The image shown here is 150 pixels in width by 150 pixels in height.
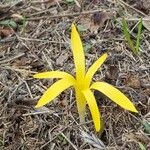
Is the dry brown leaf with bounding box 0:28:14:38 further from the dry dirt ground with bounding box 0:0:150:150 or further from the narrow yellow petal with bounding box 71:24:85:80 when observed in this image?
the narrow yellow petal with bounding box 71:24:85:80

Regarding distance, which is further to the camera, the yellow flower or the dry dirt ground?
the dry dirt ground

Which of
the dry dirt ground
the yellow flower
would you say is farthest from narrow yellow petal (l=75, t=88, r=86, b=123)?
the dry dirt ground

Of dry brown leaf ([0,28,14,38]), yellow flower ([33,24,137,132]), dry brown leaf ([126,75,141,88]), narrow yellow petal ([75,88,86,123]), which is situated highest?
dry brown leaf ([0,28,14,38])

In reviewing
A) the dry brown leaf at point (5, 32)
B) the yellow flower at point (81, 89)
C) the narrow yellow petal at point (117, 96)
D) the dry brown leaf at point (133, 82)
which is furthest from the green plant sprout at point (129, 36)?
the dry brown leaf at point (5, 32)

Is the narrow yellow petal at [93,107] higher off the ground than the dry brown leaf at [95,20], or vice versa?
the dry brown leaf at [95,20]

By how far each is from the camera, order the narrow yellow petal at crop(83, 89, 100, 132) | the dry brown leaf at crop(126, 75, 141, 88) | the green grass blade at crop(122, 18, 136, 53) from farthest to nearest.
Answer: the green grass blade at crop(122, 18, 136, 53)
the dry brown leaf at crop(126, 75, 141, 88)
the narrow yellow petal at crop(83, 89, 100, 132)

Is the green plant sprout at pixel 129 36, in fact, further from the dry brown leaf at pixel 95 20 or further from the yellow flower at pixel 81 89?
the yellow flower at pixel 81 89

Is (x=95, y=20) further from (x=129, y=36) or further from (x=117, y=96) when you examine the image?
(x=117, y=96)

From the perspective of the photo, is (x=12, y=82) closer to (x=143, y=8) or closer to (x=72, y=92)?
(x=72, y=92)

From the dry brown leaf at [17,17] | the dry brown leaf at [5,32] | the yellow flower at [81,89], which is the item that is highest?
the dry brown leaf at [17,17]

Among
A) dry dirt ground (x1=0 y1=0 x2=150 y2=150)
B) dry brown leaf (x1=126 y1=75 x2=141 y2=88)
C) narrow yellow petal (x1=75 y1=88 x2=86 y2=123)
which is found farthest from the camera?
dry brown leaf (x1=126 y1=75 x2=141 y2=88)
